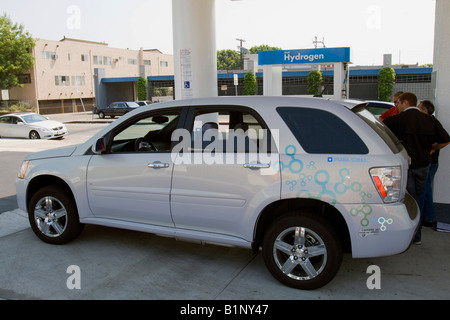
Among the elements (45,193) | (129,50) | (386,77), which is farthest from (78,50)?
(45,193)

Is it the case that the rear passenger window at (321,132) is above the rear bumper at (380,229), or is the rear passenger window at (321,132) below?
above

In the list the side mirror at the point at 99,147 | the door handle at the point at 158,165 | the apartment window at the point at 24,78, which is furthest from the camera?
the apartment window at the point at 24,78

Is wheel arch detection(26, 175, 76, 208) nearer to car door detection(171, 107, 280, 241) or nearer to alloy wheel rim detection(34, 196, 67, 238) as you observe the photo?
alloy wheel rim detection(34, 196, 67, 238)

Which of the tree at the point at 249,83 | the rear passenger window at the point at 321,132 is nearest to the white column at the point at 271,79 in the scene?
the rear passenger window at the point at 321,132

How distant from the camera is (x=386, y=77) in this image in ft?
133

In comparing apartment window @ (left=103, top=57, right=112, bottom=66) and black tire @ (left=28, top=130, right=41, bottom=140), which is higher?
apartment window @ (left=103, top=57, right=112, bottom=66)

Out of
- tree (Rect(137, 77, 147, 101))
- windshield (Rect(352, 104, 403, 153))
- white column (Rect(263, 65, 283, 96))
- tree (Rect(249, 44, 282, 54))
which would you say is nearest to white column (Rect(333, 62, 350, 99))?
white column (Rect(263, 65, 283, 96))

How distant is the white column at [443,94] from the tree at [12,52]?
47.7m

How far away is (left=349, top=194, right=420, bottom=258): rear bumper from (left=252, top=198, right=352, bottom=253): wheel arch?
0.21 meters

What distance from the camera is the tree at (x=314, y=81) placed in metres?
42.7

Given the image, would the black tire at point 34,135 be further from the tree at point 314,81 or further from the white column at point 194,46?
the tree at point 314,81

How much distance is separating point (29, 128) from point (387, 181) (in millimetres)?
20253

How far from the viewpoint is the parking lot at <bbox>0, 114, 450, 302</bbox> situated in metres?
4.14
